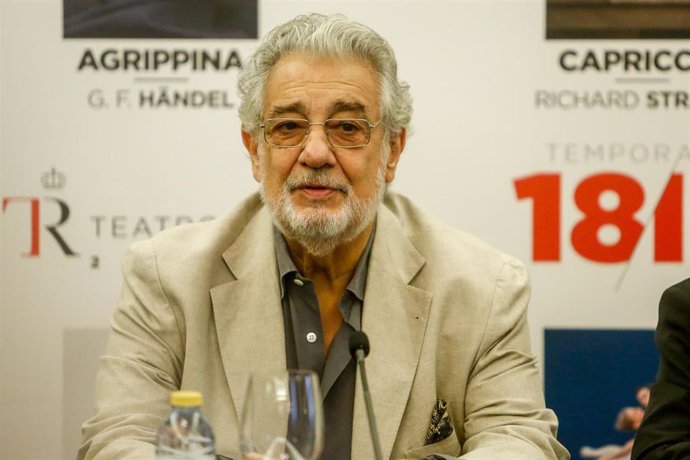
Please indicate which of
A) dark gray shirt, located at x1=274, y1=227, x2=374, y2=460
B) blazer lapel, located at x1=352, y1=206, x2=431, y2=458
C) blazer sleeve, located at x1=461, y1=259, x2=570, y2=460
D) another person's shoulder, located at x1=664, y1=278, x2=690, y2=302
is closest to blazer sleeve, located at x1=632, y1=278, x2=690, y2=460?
another person's shoulder, located at x1=664, y1=278, x2=690, y2=302

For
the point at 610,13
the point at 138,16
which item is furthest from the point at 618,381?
the point at 138,16

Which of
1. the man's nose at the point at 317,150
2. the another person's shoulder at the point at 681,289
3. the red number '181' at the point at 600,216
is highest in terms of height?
the man's nose at the point at 317,150

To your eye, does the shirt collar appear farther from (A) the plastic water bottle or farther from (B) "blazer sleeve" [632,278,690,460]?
(A) the plastic water bottle

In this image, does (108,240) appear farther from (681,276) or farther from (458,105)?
(681,276)

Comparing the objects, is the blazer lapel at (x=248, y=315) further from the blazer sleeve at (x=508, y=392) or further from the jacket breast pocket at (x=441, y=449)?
the blazer sleeve at (x=508, y=392)

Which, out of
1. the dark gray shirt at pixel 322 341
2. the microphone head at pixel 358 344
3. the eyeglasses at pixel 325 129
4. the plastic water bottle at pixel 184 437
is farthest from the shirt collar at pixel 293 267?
the plastic water bottle at pixel 184 437

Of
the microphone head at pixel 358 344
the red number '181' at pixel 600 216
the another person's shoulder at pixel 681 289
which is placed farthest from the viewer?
the red number '181' at pixel 600 216

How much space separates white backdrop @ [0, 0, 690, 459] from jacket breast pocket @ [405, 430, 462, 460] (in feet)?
3.05

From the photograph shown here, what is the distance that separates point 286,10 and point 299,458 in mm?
1942

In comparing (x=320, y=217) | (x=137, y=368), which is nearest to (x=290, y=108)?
(x=320, y=217)

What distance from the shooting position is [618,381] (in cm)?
331

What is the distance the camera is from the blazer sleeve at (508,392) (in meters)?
2.36

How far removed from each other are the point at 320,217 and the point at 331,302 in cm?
25

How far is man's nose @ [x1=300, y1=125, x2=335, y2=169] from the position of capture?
7.99 ft
